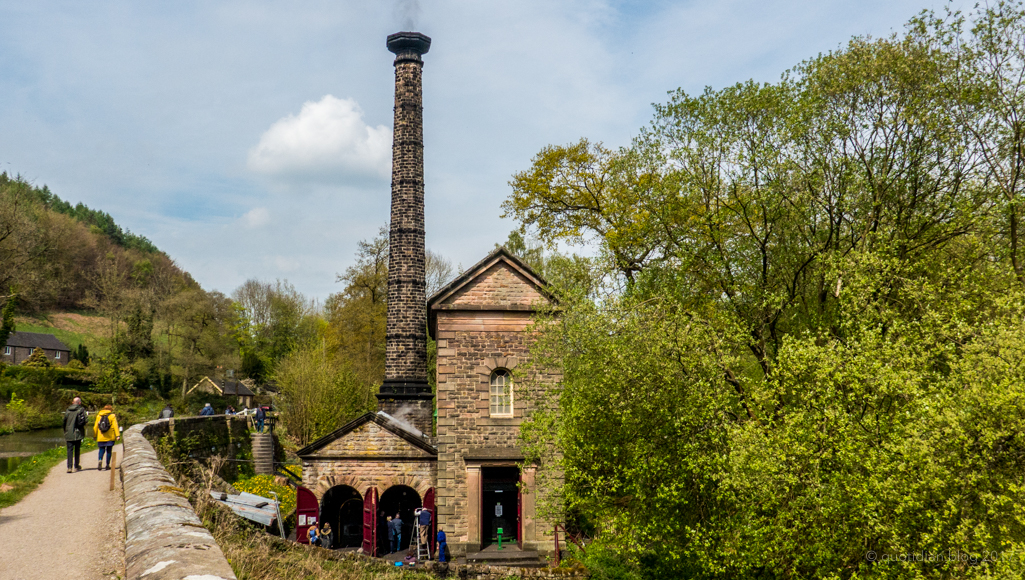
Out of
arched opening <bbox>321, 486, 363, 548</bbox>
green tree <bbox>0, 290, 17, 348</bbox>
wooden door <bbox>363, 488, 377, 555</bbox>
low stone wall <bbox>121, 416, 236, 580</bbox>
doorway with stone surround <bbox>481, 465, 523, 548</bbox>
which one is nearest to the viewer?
low stone wall <bbox>121, 416, 236, 580</bbox>

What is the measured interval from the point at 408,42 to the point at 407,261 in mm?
9319

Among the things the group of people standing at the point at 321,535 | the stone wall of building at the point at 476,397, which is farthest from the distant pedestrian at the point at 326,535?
the stone wall of building at the point at 476,397

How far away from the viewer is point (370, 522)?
61.6 ft

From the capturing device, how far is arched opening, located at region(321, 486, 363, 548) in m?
20.2

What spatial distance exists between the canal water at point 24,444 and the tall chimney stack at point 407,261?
443 inches

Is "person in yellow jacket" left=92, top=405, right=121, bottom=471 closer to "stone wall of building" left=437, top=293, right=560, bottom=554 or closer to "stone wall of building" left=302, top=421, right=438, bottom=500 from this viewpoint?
"stone wall of building" left=302, top=421, right=438, bottom=500

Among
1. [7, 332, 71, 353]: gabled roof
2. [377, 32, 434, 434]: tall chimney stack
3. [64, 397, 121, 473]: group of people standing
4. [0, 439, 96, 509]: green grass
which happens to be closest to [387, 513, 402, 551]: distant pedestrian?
[377, 32, 434, 434]: tall chimney stack

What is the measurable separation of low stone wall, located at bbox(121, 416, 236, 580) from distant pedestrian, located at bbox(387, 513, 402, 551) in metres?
14.1

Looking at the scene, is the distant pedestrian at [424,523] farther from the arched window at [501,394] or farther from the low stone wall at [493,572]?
the low stone wall at [493,572]

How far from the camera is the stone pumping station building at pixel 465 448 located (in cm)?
1770

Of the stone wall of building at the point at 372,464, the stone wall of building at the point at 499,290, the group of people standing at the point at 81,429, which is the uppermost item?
the stone wall of building at the point at 499,290

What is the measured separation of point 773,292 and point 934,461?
6.80 metres

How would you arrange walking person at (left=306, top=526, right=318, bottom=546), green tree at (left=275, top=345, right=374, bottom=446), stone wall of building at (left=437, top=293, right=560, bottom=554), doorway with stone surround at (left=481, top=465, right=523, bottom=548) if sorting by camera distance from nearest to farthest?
stone wall of building at (left=437, top=293, right=560, bottom=554) → walking person at (left=306, top=526, right=318, bottom=546) → doorway with stone surround at (left=481, top=465, right=523, bottom=548) → green tree at (left=275, top=345, right=374, bottom=446)

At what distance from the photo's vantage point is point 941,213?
14664 millimetres
